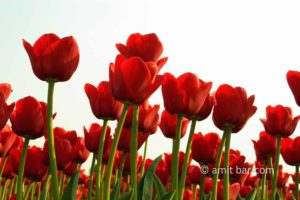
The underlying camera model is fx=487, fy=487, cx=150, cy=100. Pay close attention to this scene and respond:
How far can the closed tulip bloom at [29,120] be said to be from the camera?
93.7 inches

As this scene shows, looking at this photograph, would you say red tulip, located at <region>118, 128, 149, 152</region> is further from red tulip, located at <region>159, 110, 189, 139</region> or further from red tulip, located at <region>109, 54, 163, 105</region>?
→ red tulip, located at <region>109, 54, 163, 105</region>

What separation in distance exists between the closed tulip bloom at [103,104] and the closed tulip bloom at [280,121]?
Result: 1273 millimetres

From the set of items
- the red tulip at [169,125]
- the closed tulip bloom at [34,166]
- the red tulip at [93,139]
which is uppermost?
the red tulip at [169,125]

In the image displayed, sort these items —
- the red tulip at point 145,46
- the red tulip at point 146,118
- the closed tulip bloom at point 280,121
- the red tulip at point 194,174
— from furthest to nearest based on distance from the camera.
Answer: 1. the red tulip at point 194,174
2. the closed tulip bloom at point 280,121
3. the red tulip at point 146,118
4. the red tulip at point 145,46

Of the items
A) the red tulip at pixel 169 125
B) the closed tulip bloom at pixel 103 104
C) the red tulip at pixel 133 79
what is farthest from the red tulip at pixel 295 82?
the red tulip at pixel 133 79

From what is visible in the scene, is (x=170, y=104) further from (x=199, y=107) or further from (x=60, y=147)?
(x=60, y=147)

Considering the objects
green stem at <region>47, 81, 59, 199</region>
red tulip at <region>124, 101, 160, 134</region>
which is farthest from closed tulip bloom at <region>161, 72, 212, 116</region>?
green stem at <region>47, 81, 59, 199</region>

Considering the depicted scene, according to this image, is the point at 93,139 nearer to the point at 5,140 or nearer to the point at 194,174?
the point at 5,140

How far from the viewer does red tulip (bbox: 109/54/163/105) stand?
1880mm

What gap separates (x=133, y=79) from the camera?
1880 millimetres

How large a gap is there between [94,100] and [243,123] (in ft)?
2.53

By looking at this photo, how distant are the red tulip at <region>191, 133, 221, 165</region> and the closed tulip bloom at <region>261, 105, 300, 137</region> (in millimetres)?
419

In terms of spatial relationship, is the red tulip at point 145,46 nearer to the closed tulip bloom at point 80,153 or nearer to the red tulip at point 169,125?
the red tulip at point 169,125

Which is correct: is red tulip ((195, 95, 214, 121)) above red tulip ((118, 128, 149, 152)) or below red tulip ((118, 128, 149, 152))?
above
